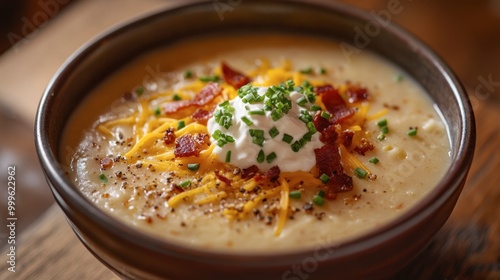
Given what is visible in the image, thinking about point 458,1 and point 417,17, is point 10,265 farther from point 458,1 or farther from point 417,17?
point 458,1

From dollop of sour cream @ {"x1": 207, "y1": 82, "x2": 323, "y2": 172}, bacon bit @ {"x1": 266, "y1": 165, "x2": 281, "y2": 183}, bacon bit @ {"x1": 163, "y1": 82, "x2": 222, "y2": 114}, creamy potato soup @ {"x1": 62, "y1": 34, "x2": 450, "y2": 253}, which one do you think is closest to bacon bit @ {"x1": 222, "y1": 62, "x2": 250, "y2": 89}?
creamy potato soup @ {"x1": 62, "y1": 34, "x2": 450, "y2": 253}

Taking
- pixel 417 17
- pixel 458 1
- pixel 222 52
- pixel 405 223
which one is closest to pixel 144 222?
pixel 405 223

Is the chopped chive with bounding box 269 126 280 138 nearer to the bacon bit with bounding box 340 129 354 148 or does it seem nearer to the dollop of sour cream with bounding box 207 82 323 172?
the dollop of sour cream with bounding box 207 82 323 172

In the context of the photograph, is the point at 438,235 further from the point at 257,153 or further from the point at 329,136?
the point at 257,153

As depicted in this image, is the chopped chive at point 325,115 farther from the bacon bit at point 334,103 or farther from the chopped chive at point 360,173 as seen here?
the chopped chive at point 360,173

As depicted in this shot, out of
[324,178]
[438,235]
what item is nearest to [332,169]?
[324,178]

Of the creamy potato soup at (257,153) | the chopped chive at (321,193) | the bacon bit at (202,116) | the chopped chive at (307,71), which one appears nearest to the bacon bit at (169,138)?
the creamy potato soup at (257,153)
